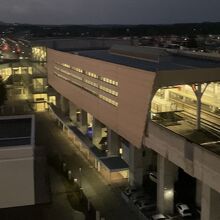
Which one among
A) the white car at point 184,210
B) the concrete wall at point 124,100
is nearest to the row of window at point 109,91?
the concrete wall at point 124,100

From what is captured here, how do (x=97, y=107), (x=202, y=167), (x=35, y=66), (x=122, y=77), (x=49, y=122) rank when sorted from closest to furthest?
(x=202, y=167) < (x=122, y=77) < (x=97, y=107) < (x=49, y=122) < (x=35, y=66)

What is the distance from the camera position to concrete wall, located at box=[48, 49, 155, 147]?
15539mm

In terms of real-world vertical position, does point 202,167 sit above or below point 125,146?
above

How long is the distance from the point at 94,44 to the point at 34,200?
30986 millimetres

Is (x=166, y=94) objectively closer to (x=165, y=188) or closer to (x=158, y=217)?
(x=165, y=188)

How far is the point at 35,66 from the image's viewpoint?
38406 millimetres

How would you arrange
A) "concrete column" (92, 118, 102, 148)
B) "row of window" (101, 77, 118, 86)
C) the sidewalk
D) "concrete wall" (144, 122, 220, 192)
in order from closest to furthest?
"concrete wall" (144, 122, 220, 192) → the sidewalk → "row of window" (101, 77, 118, 86) → "concrete column" (92, 118, 102, 148)

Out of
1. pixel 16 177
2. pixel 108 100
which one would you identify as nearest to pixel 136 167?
pixel 108 100

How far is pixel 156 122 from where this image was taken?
1670 centimetres

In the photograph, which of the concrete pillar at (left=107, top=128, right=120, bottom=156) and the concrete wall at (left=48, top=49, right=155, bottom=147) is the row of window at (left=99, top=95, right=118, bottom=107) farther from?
the concrete pillar at (left=107, top=128, right=120, bottom=156)

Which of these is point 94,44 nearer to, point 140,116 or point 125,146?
point 125,146

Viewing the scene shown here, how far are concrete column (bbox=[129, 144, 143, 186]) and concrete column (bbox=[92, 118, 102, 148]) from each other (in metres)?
5.25

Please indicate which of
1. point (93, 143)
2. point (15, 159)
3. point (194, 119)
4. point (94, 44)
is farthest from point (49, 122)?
point (15, 159)

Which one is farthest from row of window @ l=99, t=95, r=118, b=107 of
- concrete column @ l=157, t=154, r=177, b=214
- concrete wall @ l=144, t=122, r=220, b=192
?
concrete column @ l=157, t=154, r=177, b=214
